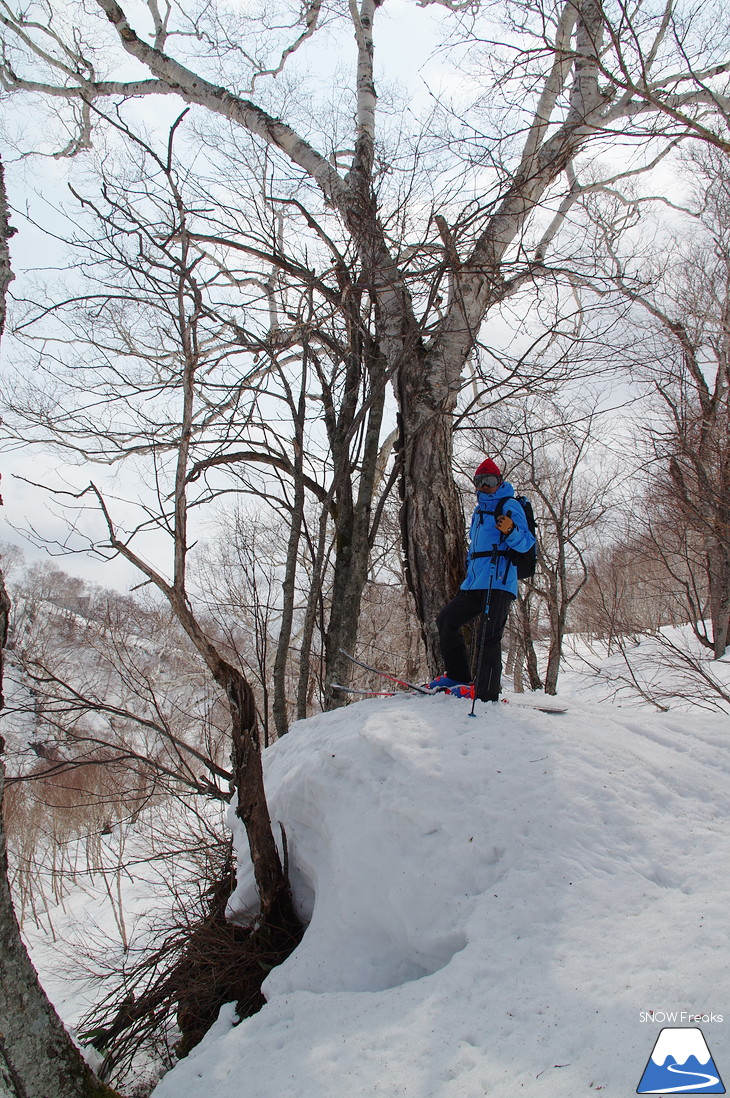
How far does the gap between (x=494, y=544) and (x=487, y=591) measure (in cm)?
32

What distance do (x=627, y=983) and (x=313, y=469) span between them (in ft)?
12.8

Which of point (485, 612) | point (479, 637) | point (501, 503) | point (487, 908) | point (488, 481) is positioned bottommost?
point (487, 908)

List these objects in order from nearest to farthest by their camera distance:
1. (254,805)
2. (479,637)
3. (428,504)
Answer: (254,805) → (479,637) → (428,504)

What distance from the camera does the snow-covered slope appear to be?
1363 mm

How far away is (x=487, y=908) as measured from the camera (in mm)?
1832

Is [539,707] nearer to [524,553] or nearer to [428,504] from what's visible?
[524,553]

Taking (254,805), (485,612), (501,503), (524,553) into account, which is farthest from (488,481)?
(254,805)

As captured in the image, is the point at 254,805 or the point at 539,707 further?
the point at 539,707

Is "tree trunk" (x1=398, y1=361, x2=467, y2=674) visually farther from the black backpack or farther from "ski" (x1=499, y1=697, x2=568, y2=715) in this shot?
"ski" (x1=499, y1=697, x2=568, y2=715)

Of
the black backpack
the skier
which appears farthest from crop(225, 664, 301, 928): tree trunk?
the black backpack

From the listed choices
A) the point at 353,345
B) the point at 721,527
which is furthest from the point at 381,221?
the point at 721,527

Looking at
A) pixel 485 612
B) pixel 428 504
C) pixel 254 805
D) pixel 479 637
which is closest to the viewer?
pixel 254 805

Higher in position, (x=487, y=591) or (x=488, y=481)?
(x=488, y=481)

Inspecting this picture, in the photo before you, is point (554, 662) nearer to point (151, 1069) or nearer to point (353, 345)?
point (353, 345)
